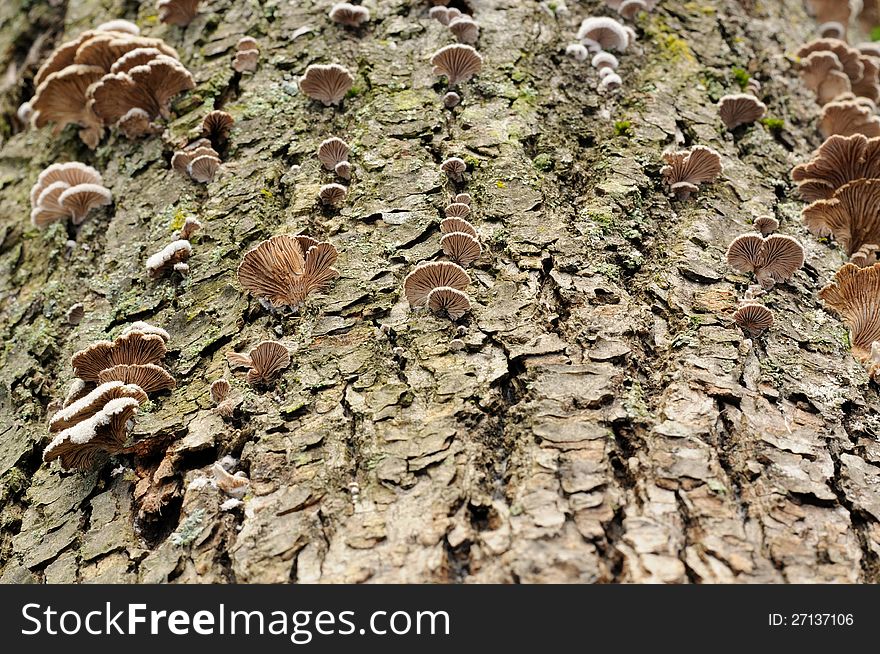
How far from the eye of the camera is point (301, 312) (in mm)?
4836

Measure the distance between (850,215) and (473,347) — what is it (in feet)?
10.8

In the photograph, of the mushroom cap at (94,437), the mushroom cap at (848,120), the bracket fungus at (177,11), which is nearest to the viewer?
the mushroom cap at (94,437)

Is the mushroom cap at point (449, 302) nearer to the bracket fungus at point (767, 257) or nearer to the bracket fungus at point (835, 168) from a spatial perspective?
the bracket fungus at point (767, 257)

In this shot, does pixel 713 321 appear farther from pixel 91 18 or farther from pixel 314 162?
pixel 91 18

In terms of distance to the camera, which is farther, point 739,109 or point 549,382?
point 739,109

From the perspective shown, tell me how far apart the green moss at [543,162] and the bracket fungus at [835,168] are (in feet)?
6.67

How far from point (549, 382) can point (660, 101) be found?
3174mm

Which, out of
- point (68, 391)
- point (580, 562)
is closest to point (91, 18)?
point (68, 391)

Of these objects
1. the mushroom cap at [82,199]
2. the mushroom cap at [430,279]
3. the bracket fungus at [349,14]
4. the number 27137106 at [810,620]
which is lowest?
the number 27137106 at [810,620]

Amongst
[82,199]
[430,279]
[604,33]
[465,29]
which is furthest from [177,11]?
[430,279]

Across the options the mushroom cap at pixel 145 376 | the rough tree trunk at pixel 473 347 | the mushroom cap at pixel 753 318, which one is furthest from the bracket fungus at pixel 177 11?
the mushroom cap at pixel 753 318

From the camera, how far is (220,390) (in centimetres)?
448

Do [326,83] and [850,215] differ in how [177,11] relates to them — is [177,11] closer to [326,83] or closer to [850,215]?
[326,83]

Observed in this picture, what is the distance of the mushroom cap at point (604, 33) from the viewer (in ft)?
21.1
